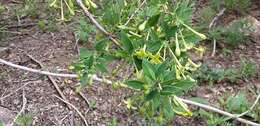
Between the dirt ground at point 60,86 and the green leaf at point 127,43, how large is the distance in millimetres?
1391

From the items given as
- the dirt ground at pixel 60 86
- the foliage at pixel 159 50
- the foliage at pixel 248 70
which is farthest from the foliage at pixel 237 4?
the foliage at pixel 159 50

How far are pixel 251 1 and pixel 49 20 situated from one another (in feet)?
4.93

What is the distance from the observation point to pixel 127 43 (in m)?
1.28

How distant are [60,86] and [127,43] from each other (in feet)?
5.44

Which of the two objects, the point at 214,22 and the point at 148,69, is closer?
the point at 148,69

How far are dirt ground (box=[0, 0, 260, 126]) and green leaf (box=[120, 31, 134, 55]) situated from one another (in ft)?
4.57

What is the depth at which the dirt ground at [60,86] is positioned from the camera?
2684 millimetres

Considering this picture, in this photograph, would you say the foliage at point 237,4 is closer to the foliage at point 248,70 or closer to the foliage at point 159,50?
the foliage at point 248,70

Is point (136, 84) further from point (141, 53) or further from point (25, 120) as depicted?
point (25, 120)

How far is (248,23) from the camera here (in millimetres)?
3352

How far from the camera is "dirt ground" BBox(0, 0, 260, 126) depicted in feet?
8.80

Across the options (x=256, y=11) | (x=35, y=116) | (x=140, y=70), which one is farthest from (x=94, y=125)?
(x=256, y=11)

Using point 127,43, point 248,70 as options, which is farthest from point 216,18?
point 127,43

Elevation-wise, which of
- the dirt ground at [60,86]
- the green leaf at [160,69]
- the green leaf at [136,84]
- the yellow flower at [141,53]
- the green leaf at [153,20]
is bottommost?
the dirt ground at [60,86]
